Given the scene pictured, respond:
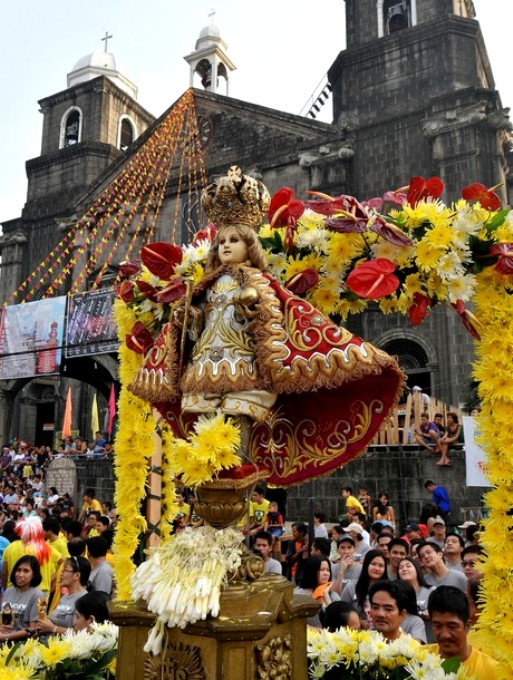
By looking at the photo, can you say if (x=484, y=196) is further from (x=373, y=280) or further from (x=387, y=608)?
(x=387, y=608)

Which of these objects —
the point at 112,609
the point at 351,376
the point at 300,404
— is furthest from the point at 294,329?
the point at 112,609

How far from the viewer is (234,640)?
3182 mm

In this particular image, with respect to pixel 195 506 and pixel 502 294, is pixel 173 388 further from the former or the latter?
pixel 502 294

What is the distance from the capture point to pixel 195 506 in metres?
3.69

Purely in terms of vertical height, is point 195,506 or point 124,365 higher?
point 124,365

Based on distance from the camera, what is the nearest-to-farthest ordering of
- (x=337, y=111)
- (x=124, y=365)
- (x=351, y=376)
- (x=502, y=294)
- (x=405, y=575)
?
(x=351, y=376) → (x=502, y=294) → (x=405, y=575) → (x=124, y=365) → (x=337, y=111)

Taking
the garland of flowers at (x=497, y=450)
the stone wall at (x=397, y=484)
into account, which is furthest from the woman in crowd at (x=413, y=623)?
the stone wall at (x=397, y=484)

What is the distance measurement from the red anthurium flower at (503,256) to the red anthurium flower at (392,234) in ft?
1.69

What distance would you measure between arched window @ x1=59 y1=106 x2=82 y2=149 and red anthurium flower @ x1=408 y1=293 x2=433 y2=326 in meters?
24.6

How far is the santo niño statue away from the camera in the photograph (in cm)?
371

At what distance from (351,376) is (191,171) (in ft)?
64.7

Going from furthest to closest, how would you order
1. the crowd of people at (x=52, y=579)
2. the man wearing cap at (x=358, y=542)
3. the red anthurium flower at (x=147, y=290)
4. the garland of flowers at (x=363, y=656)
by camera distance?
1. the man wearing cap at (x=358, y=542)
2. the red anthurium flower at (x=147, y=290)
3. the crowd of people at (x=52, y=579)
4. the garland of flowers at (x=363, y=656)

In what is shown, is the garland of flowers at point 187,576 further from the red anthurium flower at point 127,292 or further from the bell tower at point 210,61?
the bell tower at point 210,61

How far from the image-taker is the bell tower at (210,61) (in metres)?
25.2
